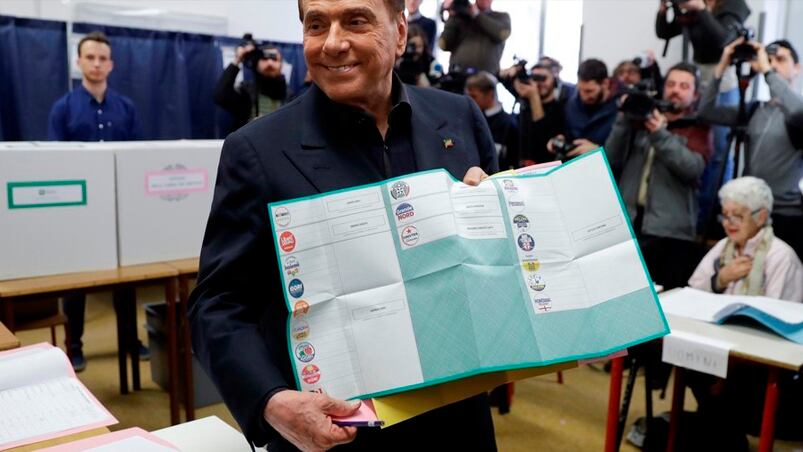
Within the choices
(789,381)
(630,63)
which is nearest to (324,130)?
(789,381)

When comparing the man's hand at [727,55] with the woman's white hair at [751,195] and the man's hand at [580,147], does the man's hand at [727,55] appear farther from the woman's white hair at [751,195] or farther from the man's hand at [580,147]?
the woman's white hair at [751,195]

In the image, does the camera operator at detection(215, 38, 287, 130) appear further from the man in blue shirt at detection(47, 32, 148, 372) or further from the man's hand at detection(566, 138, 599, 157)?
the man's hand at detection(566, 138, 599, 157)

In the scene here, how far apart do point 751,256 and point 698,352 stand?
898 millimetres

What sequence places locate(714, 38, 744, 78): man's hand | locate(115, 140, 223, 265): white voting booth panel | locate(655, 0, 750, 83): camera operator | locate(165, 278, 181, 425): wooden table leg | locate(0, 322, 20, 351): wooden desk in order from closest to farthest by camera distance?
locate(0, 322, 20, 351): wooden desk → locate(115, 140, 223, 265): white voting booth panel → locate(165, 278, 181, 425): wooden table leg → locate(714, 38, 744, 78): man's hand → locate(655, 0, 750, 83): camera operator

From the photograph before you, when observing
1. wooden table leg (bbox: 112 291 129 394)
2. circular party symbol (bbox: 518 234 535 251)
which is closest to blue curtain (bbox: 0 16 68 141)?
wooden table leg (bbox: 112 291 129 394)

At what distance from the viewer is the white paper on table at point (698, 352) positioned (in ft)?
7.07

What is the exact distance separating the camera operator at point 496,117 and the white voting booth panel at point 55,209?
229 cm

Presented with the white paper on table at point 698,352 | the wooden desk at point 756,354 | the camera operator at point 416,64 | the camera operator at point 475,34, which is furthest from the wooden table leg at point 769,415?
the camera operator at point 475,34

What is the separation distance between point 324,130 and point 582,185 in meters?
0.39

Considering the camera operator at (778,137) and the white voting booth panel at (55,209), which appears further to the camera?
the camera operator at (778,137)

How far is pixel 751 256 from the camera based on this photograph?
291 centimetres

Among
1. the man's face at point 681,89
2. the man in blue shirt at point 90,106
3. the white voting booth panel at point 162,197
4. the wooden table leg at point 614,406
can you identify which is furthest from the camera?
the man in blue shirt at point 90,106

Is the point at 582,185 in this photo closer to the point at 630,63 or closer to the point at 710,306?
the point at 710,306

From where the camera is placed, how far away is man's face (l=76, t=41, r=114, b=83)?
435 cm
